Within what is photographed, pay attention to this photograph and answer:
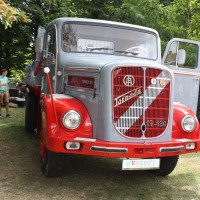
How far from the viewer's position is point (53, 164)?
4.69 meters

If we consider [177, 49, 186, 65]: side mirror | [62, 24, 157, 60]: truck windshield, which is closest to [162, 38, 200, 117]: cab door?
[177, 49, 186, 65]: side mirror

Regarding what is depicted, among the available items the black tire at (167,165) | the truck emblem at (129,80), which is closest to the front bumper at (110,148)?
the truck emblem at (129,80)

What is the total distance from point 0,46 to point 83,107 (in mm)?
14633

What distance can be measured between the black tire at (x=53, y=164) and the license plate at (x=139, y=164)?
92 cm

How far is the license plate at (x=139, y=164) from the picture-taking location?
428 cm

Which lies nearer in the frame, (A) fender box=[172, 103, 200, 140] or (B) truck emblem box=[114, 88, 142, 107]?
(B) truck emblem box=[114, 88, 142, 107]

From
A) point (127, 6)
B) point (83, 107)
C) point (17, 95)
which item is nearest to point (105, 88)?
point (83, 107)

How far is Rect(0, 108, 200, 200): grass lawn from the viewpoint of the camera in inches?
173

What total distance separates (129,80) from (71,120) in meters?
0.86

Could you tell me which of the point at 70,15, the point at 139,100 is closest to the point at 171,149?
the point at 139,100

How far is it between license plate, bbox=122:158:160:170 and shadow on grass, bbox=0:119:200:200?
382mm

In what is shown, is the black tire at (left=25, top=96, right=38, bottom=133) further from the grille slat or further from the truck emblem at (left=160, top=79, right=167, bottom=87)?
the truck emblem at (left=160, top=79, right=167, bottom=87)

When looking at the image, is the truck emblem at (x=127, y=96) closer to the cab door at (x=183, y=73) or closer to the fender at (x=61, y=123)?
the fender at (x=61, y=123)

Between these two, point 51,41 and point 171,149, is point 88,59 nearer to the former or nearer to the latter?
point 51,41
